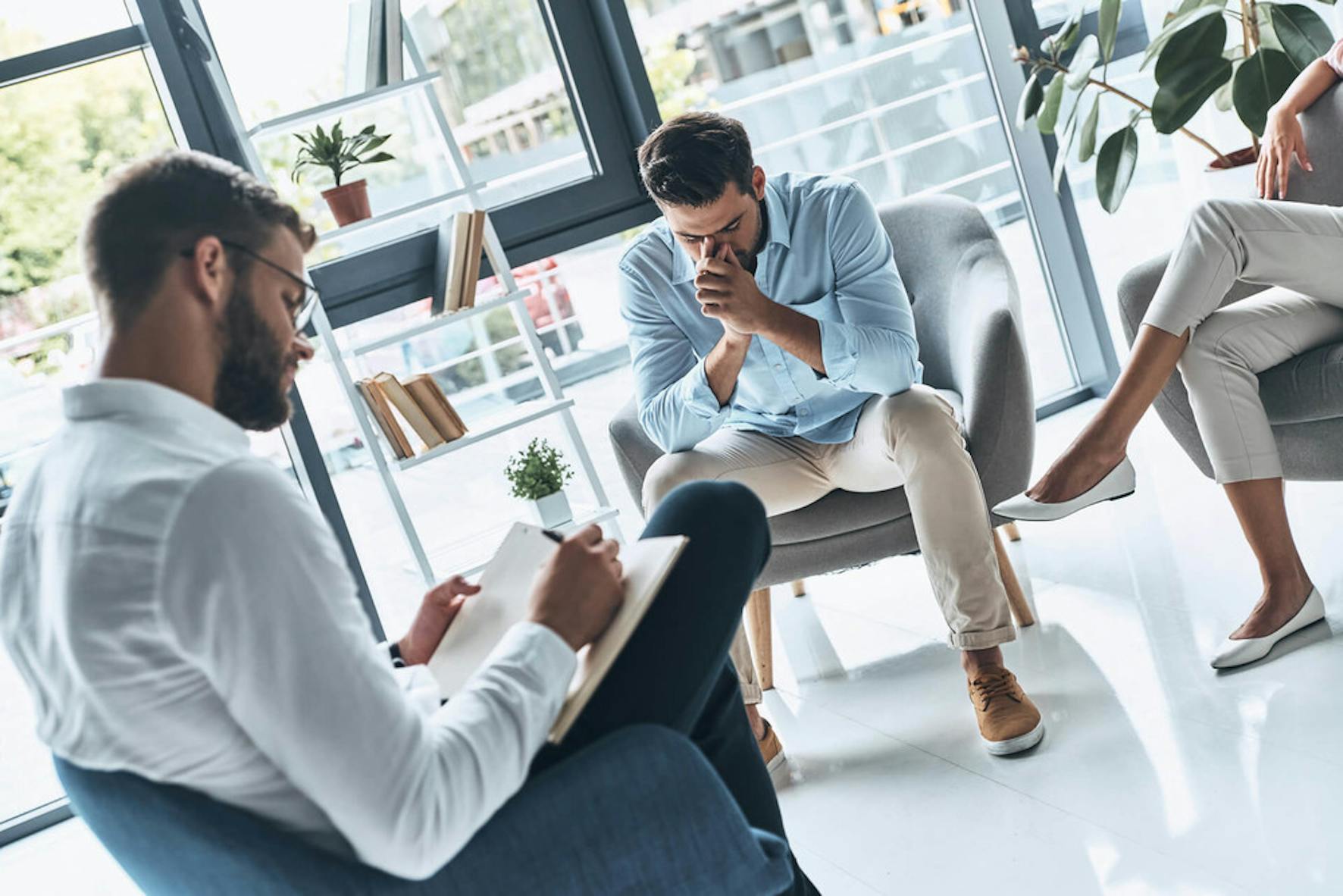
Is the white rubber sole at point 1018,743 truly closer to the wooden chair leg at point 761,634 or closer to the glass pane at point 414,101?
the wooden chair leg at point 761,634

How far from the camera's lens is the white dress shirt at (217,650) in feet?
3.01

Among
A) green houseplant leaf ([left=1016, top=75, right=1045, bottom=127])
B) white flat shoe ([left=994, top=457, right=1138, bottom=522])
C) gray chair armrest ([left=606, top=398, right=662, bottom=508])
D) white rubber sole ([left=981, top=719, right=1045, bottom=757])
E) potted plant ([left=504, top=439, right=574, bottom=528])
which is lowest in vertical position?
white rubber sole ([left=981, top=719, right=1045, bottom=757])

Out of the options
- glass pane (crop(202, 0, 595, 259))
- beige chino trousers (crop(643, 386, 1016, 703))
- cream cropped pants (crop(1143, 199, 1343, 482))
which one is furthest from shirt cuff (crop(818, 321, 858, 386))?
glass pane (crop(202, 0, 595, 259))

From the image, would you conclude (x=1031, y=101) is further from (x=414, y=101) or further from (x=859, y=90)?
(x=414, y=101)

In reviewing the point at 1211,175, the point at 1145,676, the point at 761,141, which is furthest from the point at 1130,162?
the point at 1145,676

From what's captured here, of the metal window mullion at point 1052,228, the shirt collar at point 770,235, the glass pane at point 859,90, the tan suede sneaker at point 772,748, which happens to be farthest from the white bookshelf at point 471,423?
the metal window mullion at point 1052,228

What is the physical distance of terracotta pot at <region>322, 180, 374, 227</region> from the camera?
9.40ft

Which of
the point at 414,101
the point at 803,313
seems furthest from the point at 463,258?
the point at 803,313

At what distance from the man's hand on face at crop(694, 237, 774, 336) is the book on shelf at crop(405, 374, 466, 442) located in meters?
0.89

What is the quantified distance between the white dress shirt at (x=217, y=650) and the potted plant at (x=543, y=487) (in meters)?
1.91

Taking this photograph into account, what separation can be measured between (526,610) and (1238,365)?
1.34 meters

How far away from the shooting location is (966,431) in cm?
231

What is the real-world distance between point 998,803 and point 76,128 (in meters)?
2.45

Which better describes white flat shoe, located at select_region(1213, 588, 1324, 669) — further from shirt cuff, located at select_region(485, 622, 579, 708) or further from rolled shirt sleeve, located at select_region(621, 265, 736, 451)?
shirt cuff, located at select_region(485, 622, 579, 708)
